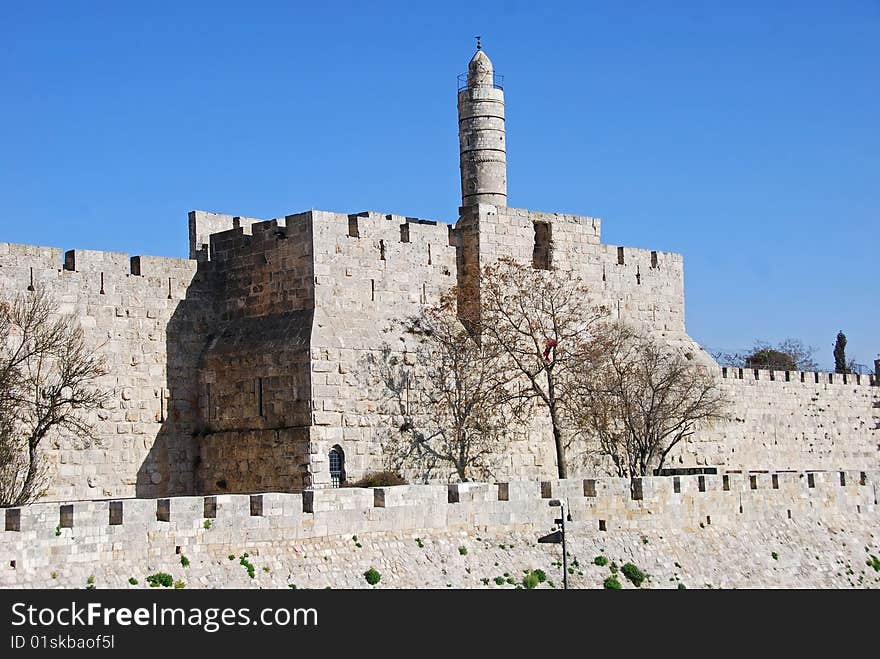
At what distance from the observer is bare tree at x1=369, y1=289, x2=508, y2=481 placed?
25.0 metres

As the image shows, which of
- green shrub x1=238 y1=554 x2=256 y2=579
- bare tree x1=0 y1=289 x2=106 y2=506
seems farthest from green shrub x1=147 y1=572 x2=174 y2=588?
bare tree x1=0 y1=289 x2=106 y2=506

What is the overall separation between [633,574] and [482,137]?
1482 cm

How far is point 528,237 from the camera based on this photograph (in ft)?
90.2

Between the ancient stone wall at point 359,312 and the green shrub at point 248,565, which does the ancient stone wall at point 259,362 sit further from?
the green shrub at point 248,565

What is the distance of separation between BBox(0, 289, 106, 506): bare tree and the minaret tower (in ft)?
39.5

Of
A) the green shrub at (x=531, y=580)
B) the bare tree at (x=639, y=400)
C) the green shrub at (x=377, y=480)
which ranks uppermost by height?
the bare tree at (x=639, y=400)

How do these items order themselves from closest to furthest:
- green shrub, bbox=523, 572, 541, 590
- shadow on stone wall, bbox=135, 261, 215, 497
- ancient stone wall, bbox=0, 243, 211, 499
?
1. green shrub, bbox=523, 572, 541, 590
2. ancient stone wall, bbox=0, 243, 211, 499
3. shadow on stone wall, bbox=135, 261, 215, 497

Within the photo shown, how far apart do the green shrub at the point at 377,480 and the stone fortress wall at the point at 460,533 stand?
10.2 feet

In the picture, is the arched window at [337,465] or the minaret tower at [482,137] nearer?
the arched window at [337,465]

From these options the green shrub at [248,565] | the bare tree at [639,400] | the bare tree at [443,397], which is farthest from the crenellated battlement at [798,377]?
the green shrub at [248,565]

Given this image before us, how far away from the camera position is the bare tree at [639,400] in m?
27.5

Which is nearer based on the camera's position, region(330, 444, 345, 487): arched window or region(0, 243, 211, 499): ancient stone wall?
region(0, 243, 211, 499): ancient stone wall

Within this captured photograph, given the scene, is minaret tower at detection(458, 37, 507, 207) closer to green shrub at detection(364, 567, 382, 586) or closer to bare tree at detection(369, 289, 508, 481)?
bare tree at detection(369, 289, 508, 481)
